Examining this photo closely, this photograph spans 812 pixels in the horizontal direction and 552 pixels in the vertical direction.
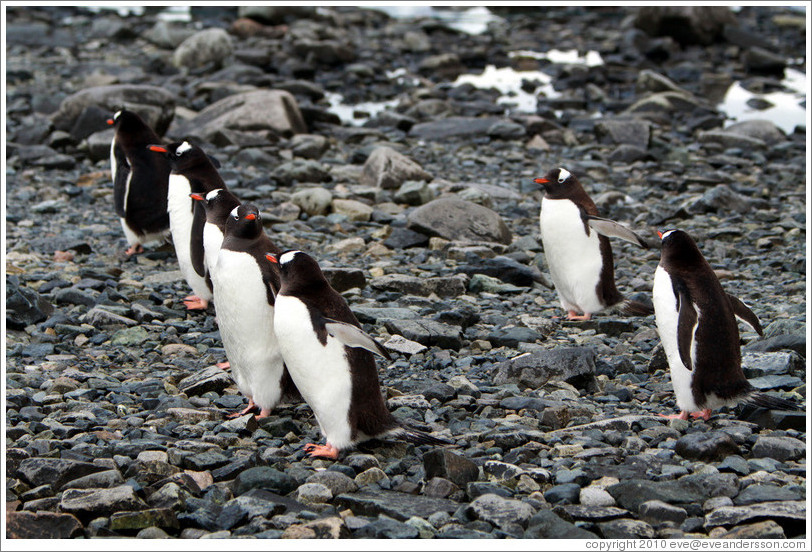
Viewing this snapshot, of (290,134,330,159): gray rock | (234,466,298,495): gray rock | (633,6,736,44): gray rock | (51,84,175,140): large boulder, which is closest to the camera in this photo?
(234,466,298,495): gray rock

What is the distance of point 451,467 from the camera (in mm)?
3520

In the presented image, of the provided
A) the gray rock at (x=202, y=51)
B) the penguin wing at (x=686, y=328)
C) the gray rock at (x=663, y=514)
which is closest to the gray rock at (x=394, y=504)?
the gray rock at (x=663, y=514)

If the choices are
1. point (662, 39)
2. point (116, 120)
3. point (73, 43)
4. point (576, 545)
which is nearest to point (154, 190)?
point (116, 120)

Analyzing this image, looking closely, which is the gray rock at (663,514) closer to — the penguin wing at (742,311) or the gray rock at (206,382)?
the penguin wing at (742,311)

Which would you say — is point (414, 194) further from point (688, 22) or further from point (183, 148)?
point (688, 22)

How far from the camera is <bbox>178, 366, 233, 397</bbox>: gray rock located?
4535 millimetres

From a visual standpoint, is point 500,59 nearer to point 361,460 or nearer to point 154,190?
point 154,190

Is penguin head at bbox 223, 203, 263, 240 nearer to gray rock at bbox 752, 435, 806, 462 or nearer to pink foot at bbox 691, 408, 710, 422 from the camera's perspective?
pink foot at bbox 691, 408, 710, 422

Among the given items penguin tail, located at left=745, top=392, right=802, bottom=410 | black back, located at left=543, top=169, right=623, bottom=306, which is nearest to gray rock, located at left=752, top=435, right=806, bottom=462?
penguin tail, located at left=745, top=392, right=802, bottom=410

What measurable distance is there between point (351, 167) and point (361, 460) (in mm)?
6278

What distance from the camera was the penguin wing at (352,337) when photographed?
140 inches

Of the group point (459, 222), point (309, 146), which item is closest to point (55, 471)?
point (459, 222)

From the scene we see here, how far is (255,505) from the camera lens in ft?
10.8

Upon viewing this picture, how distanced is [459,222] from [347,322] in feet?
12.2
